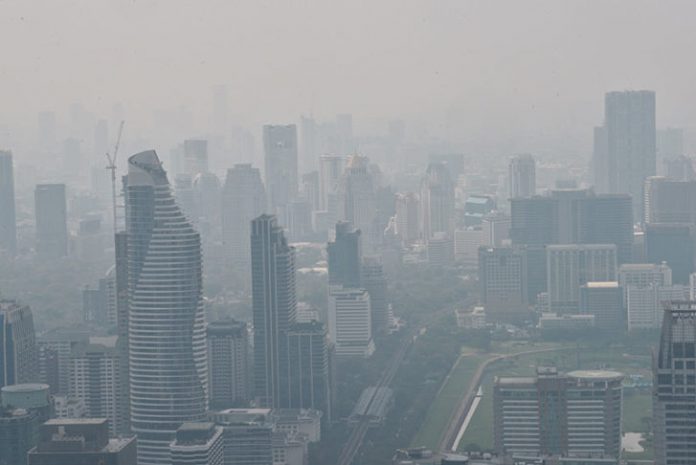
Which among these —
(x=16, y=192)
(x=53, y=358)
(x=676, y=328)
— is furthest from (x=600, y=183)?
(x=676, y=328)

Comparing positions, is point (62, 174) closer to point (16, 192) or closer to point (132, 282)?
point (16, 192)

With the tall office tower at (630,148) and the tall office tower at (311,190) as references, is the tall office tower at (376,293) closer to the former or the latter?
the tall office tower at (630,148)

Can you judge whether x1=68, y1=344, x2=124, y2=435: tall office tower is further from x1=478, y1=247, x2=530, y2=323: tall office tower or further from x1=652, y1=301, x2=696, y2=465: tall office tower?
x1=478, y1=247, x2=530, y2=323: tall office tower

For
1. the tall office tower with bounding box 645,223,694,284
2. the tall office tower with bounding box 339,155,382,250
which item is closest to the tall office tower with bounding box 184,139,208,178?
the tall office tower with bounding box 339,155,382,250

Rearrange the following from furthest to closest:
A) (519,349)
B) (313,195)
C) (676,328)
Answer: (313,195) < (519,349) < (676,328)

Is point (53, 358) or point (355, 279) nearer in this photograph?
point (53, 358)

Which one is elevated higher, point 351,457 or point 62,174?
point 62,174
